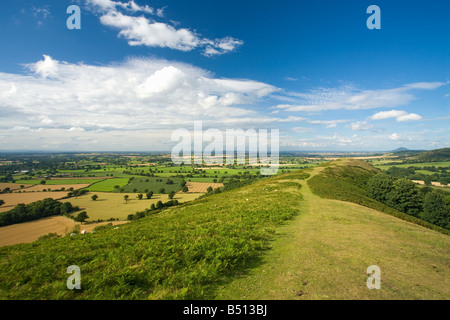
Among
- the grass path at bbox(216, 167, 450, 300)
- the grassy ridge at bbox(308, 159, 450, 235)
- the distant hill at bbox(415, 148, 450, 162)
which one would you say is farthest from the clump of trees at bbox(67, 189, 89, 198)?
the distant hill at bbox(415, 148, 450, 162)

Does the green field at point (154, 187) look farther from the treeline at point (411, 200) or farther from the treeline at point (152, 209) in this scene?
the treeline at point (411, 200)

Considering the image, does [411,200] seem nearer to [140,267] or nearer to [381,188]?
[381,188]

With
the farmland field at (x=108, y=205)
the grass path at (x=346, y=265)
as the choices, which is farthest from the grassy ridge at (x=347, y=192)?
the farmland field at (x=108, y=205)

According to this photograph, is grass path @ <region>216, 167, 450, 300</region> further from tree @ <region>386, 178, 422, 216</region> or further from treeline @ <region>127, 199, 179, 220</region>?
treeline @ <region>127, 199, 179, 220</region>

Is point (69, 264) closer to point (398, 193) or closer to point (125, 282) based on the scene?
point (125, 282)
